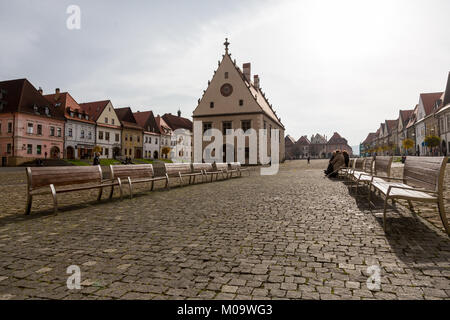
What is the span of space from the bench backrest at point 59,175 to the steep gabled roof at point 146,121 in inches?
2324

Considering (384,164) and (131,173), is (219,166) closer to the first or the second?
(131,173)

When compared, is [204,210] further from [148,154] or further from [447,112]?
[148,154]

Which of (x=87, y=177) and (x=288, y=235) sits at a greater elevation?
(x=87, y=177)

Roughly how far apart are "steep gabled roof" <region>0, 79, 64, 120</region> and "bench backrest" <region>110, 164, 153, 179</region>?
37719mm

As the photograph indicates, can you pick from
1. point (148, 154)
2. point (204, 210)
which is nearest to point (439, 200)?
point (204, 210)

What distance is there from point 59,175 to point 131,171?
2.55m

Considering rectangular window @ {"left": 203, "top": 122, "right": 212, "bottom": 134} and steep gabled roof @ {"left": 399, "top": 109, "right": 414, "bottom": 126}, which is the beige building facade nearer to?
rectangular window @ {"left": 203, "top": 122, "right": 212, "bottom": 134}

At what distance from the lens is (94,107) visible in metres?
54.3

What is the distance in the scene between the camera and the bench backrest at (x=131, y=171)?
8.34 m

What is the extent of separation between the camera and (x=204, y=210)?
20.4 feet

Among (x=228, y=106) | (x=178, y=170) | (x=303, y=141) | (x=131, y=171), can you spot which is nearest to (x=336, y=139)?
(x=303, y=141)

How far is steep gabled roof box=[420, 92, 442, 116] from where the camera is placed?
56.4 metres

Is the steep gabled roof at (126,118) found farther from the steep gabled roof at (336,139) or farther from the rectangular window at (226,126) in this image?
the steep gabled roof at (336,139)
